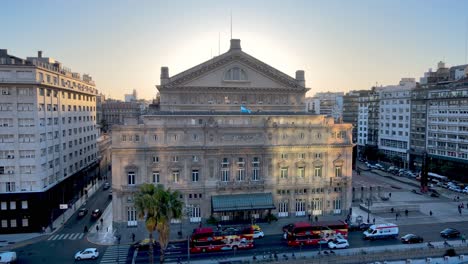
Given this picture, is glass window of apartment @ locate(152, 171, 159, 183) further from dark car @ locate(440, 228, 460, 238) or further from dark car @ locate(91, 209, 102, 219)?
dark car @ locate(440, 228, 460, 238)

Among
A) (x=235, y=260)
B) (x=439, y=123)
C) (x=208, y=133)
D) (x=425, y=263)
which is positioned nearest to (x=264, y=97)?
(x=208, y=133)

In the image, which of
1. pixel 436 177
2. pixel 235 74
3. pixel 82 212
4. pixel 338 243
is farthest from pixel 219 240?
pixel 436 177

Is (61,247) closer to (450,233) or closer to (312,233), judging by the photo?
(312,233)

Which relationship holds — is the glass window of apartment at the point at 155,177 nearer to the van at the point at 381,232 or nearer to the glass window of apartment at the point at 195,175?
the glass window of apartment at the point at 195,175

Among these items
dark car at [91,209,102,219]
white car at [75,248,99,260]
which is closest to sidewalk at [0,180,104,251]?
dark car at [91,209,102,219]

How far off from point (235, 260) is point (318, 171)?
2836 cm

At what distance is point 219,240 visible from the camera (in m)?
56.2

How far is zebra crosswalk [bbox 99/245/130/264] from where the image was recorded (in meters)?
52.6

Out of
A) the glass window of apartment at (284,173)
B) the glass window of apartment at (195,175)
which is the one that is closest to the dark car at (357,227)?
the glass window of apartment at (284,173)

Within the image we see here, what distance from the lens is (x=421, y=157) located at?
11825 centimetres

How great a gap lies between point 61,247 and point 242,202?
100ft

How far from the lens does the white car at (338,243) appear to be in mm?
57000

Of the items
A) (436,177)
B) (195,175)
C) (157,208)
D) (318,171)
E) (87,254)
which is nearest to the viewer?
(157,208)

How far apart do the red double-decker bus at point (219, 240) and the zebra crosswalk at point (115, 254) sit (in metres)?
10.1
